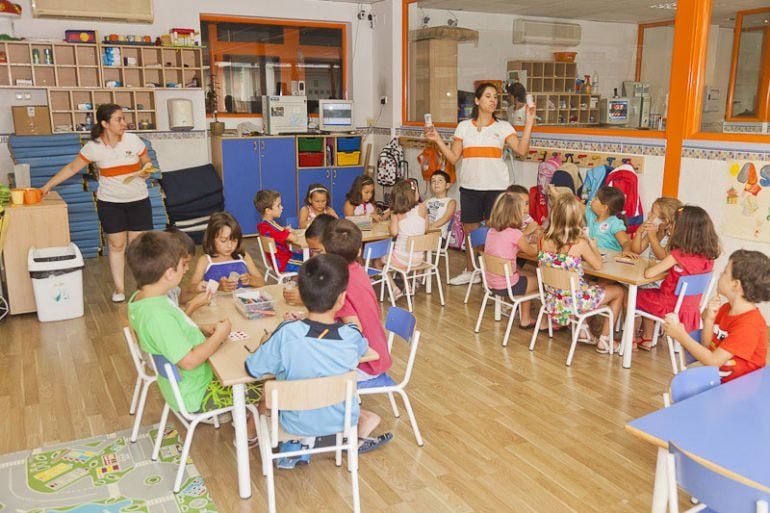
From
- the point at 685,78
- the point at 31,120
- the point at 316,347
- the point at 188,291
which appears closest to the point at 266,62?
the point at 31,120

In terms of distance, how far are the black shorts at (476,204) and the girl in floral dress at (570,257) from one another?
1.59m

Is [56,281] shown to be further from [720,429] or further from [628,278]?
[720,429]

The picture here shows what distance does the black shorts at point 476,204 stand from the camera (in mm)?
6301

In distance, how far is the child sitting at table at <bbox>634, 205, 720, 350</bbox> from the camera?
4242 mm

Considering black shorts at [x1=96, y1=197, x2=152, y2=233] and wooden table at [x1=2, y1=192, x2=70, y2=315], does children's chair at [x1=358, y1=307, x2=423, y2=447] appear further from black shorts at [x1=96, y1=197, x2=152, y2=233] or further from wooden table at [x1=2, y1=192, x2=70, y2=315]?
wooden table at [x1=2, y1=192, x2=70, y2=315]

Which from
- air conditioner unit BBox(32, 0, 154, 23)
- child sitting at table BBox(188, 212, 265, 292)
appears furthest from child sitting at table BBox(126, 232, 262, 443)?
air conditioner unit BBox(32, 0, 154, 23)

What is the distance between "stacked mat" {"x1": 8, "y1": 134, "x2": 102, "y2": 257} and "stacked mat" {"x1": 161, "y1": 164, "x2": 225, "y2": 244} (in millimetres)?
911

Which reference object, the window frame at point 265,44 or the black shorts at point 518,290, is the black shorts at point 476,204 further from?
the window frame at point 265,44

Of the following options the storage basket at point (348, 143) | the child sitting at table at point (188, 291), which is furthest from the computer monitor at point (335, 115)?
the child sitting at table at point (188, 291)

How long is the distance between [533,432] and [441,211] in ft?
10.4

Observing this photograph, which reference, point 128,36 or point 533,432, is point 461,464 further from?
point 128,36

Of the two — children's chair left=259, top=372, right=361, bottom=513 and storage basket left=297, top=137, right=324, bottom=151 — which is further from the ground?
storage basket left=297, top=137, right=324, bottom=151

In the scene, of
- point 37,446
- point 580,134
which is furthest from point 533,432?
point 580,134

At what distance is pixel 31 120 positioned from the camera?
754 centimetres
